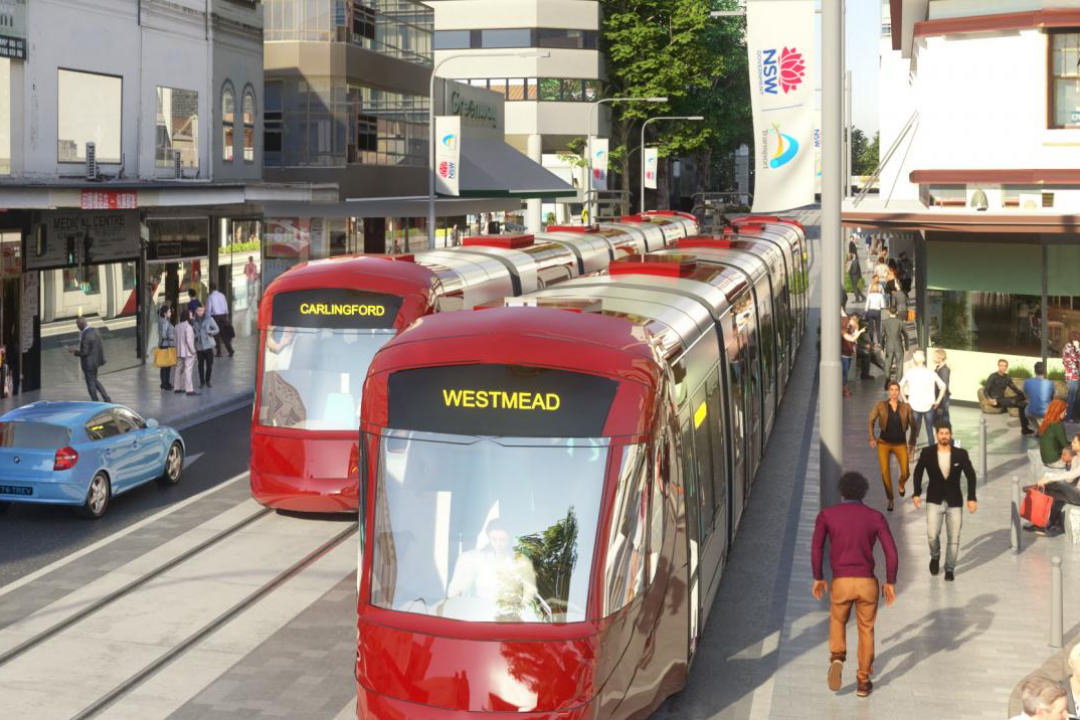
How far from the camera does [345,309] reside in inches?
695

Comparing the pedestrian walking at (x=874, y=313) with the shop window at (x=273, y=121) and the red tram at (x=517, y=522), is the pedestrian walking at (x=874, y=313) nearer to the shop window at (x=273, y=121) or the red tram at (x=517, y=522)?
the shop window at (x=273, y=121)

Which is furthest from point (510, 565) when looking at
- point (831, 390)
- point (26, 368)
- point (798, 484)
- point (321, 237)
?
point (321, 237)

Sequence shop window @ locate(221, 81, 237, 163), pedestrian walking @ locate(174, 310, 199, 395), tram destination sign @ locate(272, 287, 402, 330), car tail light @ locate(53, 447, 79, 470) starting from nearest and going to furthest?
tram destination sign @ locate(272, 287, 402, 330) → car tail light @ locate(53, 447, 79, 470) → pedestrian walking @ locate(174, 310, 199, 395) → shop window @ locate(221, 81, 237, 163)

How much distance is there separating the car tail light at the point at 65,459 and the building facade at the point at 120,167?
8345 millimetres

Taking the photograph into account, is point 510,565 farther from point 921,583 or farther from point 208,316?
point 208,316

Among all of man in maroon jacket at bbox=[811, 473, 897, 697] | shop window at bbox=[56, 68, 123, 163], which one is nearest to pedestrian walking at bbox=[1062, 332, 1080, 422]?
man in maroon jacket at bbox=[811, 473, 897, 697]

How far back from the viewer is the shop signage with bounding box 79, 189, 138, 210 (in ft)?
88.8

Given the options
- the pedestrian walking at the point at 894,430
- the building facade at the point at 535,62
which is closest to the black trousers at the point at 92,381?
the pedestrian walking at the point at 894,430

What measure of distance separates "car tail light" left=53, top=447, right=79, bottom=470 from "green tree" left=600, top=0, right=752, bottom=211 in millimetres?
66268

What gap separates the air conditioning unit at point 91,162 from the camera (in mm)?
31812

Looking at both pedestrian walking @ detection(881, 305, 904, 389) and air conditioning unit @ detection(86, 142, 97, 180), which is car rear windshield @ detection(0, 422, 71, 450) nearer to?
air conditioning unit @ detection(86, 142, 97, 180)

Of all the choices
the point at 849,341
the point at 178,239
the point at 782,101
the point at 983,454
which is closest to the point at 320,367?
the point at 782,101

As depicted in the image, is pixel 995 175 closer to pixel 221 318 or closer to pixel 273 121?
pixel 221 318

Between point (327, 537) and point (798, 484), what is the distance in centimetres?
697
